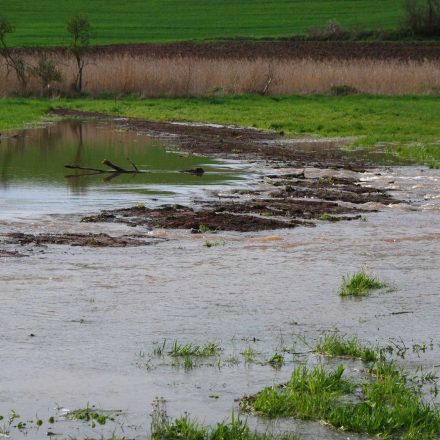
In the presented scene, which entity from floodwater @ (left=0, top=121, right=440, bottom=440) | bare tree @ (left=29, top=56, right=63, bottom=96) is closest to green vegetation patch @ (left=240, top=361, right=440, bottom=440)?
floodwater @ (left=0, top=121, right=440, bottom=440)

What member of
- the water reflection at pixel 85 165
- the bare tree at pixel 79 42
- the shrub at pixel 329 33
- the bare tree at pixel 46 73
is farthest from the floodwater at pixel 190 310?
the shrub at pixel 329 33

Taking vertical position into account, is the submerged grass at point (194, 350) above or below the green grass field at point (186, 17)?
below

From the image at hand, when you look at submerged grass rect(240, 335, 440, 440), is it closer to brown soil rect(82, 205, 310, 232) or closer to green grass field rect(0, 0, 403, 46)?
brown soil rect(82, 205, 310, 232)

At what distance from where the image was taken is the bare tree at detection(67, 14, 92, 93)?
44656mm

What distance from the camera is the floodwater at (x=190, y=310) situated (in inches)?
283

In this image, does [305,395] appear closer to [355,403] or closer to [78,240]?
[355,403]

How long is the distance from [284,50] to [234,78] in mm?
17010

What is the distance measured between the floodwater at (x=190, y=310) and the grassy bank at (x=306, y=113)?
1049 centimetres

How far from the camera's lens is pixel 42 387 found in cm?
727

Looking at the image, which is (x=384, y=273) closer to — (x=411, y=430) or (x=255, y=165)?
(x=411, y=430)

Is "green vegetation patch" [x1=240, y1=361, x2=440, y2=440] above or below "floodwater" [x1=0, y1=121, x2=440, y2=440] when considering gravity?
above

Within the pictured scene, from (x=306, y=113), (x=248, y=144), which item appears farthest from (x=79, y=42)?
(x=248, y=144)

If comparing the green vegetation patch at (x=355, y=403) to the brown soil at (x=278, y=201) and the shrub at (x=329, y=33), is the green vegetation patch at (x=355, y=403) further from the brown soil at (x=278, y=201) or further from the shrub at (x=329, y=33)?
the shrub at (x=329, y=33)

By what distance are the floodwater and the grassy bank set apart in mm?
10487
